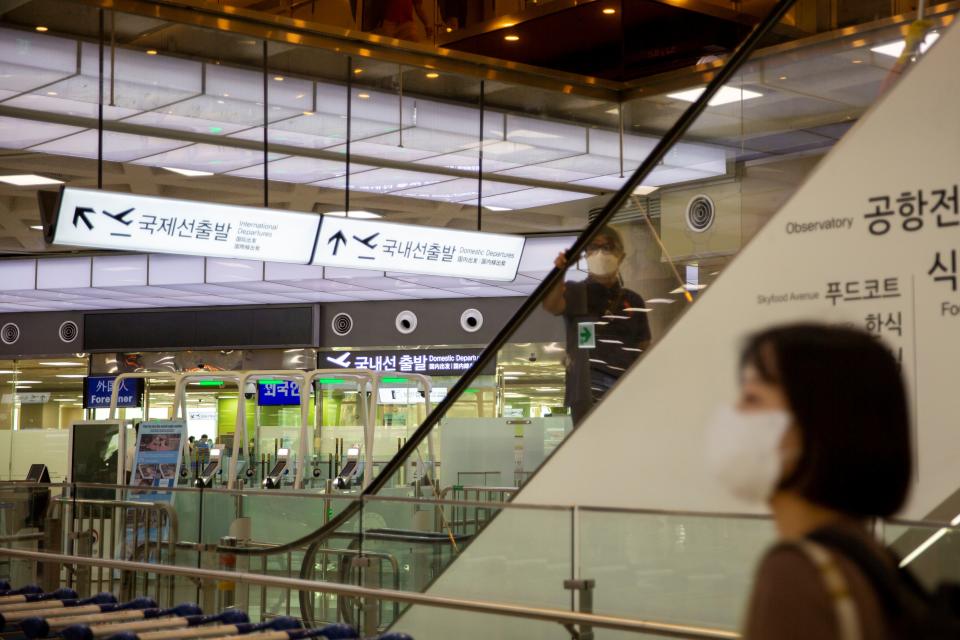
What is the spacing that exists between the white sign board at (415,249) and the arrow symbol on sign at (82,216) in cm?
158

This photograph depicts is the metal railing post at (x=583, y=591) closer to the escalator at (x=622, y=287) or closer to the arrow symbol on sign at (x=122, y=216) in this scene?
the escalator at (x=622, y=287)

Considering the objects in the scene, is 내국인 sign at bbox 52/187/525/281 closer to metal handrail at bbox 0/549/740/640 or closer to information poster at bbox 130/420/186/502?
metal handrail at bbox 0/549/740/640

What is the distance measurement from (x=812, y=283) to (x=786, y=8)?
1.03 meters

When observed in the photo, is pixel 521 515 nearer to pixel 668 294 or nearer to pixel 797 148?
pixel 668 294

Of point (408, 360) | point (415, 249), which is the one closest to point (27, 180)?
point (415, 249)

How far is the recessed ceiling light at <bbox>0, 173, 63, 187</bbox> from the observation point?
11.2 metres

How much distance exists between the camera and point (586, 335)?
527cm

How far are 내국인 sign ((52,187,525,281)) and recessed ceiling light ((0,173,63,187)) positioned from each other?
13.3ft

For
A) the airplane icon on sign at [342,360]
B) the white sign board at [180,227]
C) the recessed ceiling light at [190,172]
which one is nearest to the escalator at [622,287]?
the white sign board at [180,227]

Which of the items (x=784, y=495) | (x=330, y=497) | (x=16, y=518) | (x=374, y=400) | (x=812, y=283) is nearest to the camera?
(x=784, y=495)

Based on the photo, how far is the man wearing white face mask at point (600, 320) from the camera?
5043 mm

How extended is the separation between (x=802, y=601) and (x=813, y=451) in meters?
0.14

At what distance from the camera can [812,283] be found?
425 cm

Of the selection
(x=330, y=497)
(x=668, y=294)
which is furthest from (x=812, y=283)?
(x=330, y=497)
